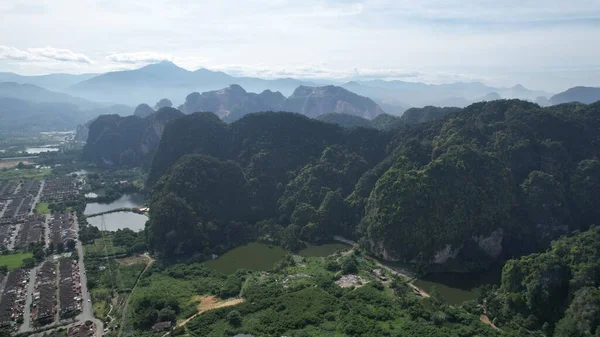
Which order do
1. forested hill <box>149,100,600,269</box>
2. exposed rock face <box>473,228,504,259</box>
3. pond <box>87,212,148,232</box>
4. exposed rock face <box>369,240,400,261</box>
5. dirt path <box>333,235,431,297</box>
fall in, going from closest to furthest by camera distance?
dirt path <box>333,235,431,297</box>, exposed rock face <box>473,228,504,259</box>, exposed rock face <box>369,240,400,261</box>, forested hill <box>149,100,600,269</box>, pond <box>87,212,148,232</box>

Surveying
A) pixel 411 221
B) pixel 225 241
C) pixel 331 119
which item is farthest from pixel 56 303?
pixel 331 119

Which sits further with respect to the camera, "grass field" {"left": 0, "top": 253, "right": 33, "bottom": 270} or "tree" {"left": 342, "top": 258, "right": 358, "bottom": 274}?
"grass field" {"left": 0, "top": 253, "right": 33, "bottom": 270}

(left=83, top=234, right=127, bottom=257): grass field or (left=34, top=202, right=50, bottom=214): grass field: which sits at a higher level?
(left=34, top=202, right=50, bottom=214): grass field

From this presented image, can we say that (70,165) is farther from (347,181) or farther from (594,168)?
(594,168)

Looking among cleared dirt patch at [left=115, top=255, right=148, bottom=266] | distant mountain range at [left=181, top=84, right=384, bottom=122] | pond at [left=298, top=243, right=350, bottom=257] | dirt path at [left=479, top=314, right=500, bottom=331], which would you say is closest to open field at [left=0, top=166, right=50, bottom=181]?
cleared dirt patch at [left=115, top=255, right=148, bottom=266]

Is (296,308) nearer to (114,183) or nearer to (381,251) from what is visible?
(381,251)

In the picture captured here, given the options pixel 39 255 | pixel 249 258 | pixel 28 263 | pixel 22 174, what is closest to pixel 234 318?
pixel 249 258

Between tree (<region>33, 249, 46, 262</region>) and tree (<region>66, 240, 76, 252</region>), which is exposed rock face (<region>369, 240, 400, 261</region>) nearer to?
tree (<region>66, 240, 76, 252</region>)
